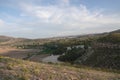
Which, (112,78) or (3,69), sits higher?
(3,69)

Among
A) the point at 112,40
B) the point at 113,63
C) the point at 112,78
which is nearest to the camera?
the point at 112,78

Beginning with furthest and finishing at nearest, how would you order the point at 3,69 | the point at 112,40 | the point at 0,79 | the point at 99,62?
the point at 112,40 → the point at 99,62 → the point at 3,69 → the point at 0,79

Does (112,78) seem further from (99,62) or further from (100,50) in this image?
(100,50)

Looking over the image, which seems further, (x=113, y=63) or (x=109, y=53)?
(x=109, y=53)

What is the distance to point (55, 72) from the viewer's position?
16.4m

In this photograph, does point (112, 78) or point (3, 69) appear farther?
point (112, 78)

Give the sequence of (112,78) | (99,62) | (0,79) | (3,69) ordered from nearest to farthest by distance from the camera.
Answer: (0,79), (3,69), (112,78), (99,62)

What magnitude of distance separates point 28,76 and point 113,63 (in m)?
20.6

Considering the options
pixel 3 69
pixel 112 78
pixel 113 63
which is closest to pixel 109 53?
pixel 113 63

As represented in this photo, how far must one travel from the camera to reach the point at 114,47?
4009 cm

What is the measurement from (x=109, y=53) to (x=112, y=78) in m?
21.4

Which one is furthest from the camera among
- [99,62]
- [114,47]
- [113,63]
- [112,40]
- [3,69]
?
[112,40]

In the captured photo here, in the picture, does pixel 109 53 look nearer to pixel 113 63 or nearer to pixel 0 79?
pixel 113 63

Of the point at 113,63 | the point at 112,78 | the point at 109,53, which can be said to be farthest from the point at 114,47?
the point at 112,78
